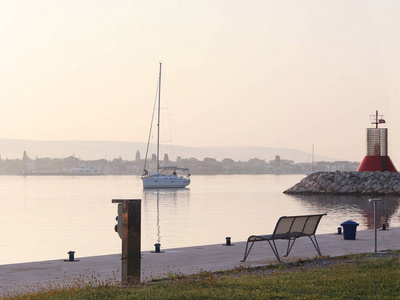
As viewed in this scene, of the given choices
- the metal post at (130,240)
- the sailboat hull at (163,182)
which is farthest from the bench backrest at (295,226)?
the sailboat hull at (163,182)

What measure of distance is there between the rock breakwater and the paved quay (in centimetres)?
7056

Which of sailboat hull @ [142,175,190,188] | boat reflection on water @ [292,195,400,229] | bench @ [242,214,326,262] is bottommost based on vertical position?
boat reflection on water @ [292,195,400,229]

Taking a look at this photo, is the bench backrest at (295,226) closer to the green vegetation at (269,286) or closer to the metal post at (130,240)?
the green vegetation at (269,286)

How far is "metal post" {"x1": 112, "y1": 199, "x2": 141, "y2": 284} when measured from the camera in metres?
12.0

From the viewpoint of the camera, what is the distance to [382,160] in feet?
279

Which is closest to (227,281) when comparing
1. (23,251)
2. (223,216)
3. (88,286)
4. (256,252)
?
(88,286)

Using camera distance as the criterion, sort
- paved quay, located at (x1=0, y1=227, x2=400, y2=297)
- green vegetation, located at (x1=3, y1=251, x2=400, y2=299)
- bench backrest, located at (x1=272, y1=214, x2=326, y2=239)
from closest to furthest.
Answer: green vegetation, located at (x1=3, y1=251, x2=400, y2=299) → paved quay, located at (x1=0, y1=227, x2=400, y2=297) → bench backrest, located at (x1=272, y1=214, x2=326, y2=239)

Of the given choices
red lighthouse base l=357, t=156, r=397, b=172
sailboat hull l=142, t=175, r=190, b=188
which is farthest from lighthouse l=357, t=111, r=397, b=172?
sailboat hull l=142, t=175, r=190, b=188

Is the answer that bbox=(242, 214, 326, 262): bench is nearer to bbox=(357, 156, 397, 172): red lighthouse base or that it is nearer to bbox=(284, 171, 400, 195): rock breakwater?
bbox=(357, 156, 397, 172): red lighthouse base

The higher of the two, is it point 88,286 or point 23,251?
point 88,286

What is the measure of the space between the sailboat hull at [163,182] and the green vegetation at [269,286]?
10542 centimetres

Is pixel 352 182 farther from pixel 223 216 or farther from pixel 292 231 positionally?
pixel 292 231

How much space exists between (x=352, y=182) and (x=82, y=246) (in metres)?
65.5

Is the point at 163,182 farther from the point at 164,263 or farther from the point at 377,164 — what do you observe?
the point at 164,263
